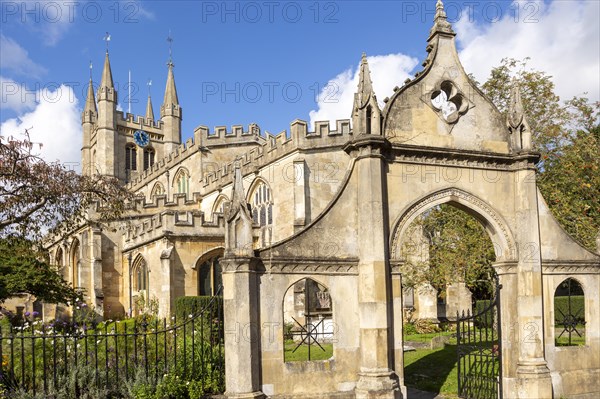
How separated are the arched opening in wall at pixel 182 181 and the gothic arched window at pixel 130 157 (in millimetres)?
18025

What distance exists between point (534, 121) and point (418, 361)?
11.9m

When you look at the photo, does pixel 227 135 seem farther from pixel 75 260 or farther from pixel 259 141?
pixel 75 260

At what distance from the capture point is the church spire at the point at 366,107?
Result: 34.9ft

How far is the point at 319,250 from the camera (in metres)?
10.2

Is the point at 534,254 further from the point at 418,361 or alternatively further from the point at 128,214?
the point at 128,214

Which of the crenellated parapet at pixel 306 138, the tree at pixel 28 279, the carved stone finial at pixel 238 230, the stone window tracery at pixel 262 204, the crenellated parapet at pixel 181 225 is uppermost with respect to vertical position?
the crenellated parapet at pixel 306 138

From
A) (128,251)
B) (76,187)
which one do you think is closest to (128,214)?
(128,251)

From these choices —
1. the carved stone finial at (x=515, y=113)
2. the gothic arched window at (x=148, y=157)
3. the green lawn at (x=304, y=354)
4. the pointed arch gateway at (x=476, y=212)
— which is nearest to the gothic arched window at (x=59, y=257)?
the gothic arched window at (x=148, y=157)

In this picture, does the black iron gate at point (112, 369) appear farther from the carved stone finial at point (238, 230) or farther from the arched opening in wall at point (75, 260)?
the arched opening in wall at point (75, 260)

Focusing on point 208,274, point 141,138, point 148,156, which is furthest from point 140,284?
point 148,156

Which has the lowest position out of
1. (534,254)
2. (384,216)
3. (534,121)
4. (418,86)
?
(534,254)

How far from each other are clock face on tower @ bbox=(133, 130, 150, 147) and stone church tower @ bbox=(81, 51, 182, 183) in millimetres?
272

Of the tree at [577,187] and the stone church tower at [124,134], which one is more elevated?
the stone church tower at [124,134]

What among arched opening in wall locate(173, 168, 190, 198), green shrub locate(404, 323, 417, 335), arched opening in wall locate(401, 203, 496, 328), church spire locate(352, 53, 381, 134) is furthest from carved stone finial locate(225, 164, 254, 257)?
arched opening in wall locate(173, 168, 190, 198)
